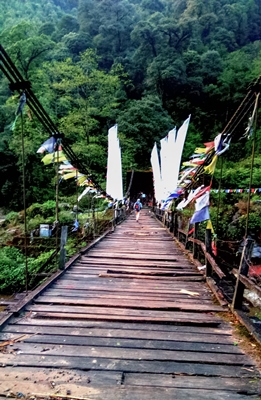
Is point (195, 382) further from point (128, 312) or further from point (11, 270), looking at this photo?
point (11, 270)

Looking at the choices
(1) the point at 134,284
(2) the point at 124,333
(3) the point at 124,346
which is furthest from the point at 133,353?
(1) the point at 134,284

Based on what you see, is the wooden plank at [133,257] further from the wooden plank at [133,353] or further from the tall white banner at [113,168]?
the tall white banner at [113,168]

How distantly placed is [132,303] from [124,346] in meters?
0.88

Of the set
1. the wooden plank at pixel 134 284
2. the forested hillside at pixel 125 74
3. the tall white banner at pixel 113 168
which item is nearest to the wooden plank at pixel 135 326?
the wooden plank at pixel 134 284

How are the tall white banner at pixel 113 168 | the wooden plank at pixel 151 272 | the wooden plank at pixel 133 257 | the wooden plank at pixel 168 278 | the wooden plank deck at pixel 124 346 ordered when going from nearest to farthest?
1. the wooden plank deck at pixel 124 346
2. the wooden plank at pixel 168 278
3. the wooden plank at pixel 151 272
4. the wooden plank at pixel 133 257
5. the tall white banner at pixel 113 168

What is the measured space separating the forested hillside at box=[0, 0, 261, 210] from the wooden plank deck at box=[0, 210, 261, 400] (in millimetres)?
13027

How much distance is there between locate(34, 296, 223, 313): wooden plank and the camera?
286cm

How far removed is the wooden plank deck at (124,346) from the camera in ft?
5.30

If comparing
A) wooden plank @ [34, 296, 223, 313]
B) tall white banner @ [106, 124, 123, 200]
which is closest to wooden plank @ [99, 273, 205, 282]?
wooden plank @ [34, 296, 223, 313]

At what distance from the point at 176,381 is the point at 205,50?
111ft

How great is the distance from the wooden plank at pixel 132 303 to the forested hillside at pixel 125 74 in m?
12.9

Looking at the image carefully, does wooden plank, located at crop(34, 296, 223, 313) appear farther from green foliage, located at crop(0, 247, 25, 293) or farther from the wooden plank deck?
green foliage, located at crop(0, 247, 25, 293)

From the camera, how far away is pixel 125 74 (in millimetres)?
25562

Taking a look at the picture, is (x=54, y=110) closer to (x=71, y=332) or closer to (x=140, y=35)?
(x=140, y=35)
